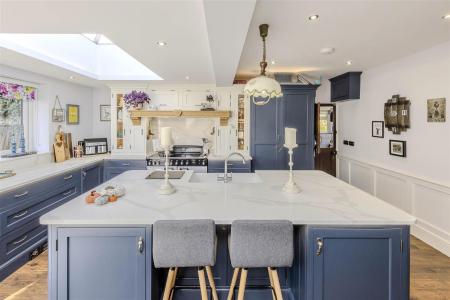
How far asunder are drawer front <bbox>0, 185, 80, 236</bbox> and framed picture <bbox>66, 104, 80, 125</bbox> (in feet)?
4.99

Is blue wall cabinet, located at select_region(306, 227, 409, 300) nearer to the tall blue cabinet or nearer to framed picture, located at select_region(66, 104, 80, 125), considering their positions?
the tall blue cabinet

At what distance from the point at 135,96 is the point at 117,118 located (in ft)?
1.94

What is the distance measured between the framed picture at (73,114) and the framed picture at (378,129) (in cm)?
497

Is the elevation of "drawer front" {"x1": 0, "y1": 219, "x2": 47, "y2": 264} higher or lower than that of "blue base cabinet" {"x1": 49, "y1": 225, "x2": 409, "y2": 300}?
lower

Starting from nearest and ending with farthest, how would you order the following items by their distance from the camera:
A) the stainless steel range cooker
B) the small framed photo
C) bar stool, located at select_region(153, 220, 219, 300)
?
bar stool, located at select_region(153, 220, 219, 300)
the small framed photo
the stainless steel range cooker

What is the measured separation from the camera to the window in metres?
3.51

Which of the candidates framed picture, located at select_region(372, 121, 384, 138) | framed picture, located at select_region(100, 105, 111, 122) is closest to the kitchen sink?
framed picture, located at select_region(372, 121, 384, 138)

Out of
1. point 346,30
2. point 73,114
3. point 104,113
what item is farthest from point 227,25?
point 104,113

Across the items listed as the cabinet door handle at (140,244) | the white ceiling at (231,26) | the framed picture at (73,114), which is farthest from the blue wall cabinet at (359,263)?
the framed picture at (73,114)

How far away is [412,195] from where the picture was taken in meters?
3.40

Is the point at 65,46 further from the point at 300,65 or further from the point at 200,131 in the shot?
the point at 300,65

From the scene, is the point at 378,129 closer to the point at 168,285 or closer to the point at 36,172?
the point at 168,285

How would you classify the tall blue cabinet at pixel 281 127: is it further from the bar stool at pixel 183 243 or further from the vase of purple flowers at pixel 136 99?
the bar stool at pixel 183 243

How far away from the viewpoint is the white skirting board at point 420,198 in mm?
2973
